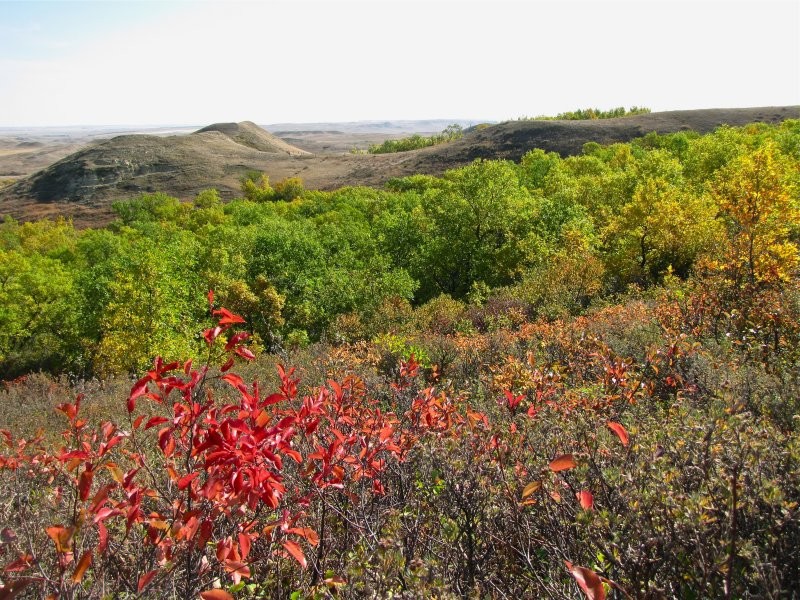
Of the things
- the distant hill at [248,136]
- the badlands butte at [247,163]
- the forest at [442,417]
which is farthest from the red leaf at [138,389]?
the distant hill at [248,136]

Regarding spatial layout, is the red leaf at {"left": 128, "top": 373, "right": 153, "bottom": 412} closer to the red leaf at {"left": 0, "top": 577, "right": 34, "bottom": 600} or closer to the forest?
the forest

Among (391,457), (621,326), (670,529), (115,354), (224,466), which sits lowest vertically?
(115,354)

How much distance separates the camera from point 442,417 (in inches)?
187

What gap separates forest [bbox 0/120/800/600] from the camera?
242 cm

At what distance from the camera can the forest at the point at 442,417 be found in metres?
2.42

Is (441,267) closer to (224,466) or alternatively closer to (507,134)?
(224,466)

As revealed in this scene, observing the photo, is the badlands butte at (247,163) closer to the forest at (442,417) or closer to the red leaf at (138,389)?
the forest at (442,417)

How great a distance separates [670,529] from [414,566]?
1.29 meters

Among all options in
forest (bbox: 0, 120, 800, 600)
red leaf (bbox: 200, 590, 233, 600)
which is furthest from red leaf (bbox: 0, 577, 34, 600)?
red leaf (bbox: 200, 590, 233, 600)

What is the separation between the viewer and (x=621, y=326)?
1085 cm

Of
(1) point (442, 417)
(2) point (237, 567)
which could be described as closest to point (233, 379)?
(2) point (237, 567)

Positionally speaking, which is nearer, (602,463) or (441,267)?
(602,463)

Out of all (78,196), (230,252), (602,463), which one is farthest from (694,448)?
A: (78,196)

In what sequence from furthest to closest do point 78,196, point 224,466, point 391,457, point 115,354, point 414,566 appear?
1. point 78,196
2. point 115,354
3. point 391,457
4. point 414,566
5. point 224,466
